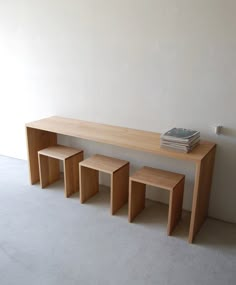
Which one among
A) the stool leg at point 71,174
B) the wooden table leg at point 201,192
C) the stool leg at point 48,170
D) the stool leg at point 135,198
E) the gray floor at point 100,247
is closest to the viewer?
the gray floor at point 100,247

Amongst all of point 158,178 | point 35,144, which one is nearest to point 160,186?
point 158,178

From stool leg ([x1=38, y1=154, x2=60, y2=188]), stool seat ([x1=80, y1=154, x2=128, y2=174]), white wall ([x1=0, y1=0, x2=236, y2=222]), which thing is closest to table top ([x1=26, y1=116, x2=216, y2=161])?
white wall ([x1=0, y1=0, x2=236, y2=222])

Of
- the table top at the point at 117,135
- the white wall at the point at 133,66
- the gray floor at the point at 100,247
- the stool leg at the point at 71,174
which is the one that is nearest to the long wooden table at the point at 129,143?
the table top at the point at 117,135

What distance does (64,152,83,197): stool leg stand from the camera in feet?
9.31

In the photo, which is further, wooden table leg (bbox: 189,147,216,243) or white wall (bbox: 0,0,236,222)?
white wall (bbox: 0,0,236,222)

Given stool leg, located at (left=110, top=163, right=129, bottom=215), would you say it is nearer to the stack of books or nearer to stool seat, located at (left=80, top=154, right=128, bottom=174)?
stool seat, located at (left=80, top=154, right=128, bottom=174)

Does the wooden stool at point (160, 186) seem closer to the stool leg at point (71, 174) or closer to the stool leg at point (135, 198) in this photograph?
the stool leg at point (135, 198)

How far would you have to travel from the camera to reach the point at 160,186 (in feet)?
7.47

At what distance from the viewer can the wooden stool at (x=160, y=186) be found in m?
2.28

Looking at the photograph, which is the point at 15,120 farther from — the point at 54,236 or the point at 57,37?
the point at 54,236

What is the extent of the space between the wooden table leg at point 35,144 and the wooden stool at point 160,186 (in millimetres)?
1242

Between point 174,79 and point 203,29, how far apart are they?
0.45 metres

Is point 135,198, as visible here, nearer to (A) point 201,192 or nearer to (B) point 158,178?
(B) point 158,178

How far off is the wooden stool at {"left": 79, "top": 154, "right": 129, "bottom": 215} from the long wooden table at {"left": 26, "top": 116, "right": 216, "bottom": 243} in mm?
275
